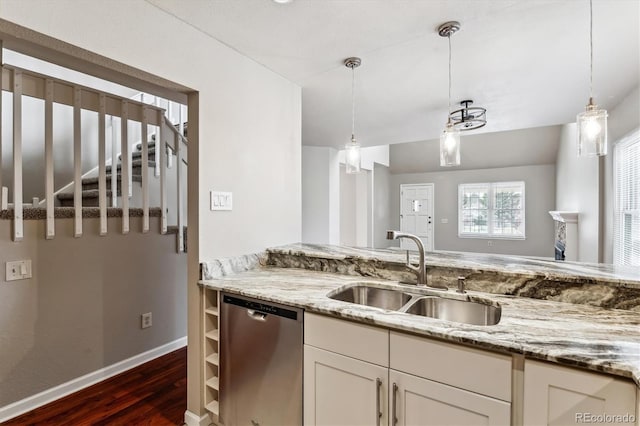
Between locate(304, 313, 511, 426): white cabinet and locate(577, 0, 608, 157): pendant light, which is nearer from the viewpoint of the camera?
locate(304, 313, 511, 426): white cabinet

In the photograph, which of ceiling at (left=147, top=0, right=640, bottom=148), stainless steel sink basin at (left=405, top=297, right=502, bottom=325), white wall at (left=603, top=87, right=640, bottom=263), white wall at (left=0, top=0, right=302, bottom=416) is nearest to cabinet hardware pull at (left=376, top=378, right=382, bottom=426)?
stainless steel sink basin at (left=405, top=297, right=502, bottom=325)

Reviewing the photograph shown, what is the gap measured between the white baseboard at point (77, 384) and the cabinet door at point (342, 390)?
1.82 metres

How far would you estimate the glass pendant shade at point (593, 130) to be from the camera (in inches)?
57.1

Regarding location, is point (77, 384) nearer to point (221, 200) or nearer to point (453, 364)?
point (221, 200)

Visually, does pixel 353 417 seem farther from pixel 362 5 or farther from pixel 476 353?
pixel 362 5

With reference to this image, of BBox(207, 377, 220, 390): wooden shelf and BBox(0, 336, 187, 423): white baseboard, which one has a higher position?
BBox(207, 377, 220, 390): wooden shelf

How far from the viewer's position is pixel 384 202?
9289 mm

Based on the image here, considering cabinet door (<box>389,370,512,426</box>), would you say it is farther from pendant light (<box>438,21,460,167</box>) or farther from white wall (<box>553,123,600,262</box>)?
white wall (<box>553,123,600,262</box>)

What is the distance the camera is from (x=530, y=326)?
116 cm

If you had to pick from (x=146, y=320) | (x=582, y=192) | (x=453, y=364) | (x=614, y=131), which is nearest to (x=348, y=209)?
(x=582, y=192)

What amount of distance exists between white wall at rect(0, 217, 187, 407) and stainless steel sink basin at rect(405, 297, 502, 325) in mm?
2230

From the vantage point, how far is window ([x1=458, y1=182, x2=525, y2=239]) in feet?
27.6

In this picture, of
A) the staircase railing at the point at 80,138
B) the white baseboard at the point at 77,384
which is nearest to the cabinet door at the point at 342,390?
the white baseboard at the point at 77,384

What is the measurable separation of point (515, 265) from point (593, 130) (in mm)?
747
